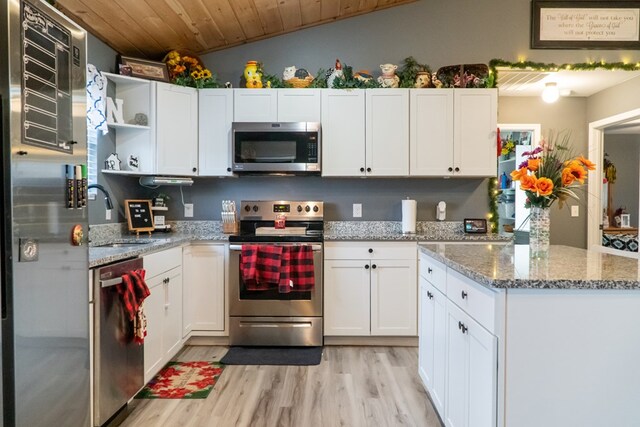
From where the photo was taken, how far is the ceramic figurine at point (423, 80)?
11.6 feet

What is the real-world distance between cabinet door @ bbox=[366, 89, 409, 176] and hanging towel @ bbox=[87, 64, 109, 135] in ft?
6.89

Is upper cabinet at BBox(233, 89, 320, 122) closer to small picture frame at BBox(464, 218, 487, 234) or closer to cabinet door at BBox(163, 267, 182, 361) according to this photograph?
cabinet door at BBox(163, 267, 182, 361)

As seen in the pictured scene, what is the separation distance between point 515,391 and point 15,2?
207 centimetres

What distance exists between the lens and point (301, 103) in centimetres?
348

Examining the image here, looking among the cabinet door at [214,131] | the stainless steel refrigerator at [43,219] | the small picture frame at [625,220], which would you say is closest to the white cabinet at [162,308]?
the stainless steel refrigerator at [43,219]

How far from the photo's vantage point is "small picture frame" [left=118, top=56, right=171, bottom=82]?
326cm

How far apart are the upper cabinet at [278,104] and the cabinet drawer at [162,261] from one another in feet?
4.29

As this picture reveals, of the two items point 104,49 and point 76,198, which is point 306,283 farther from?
point 104,49

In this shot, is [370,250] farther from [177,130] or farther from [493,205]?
[177,130]

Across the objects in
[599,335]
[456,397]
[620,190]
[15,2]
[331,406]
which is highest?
[15,2]

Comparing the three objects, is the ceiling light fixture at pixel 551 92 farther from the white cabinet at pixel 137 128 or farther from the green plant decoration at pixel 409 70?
the white cabinet at pixel 137 128

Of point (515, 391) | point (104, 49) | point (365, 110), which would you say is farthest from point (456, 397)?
point (104, 49)

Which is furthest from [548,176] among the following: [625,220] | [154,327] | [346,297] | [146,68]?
[625,220]

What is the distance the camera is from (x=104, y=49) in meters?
3.19
